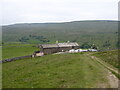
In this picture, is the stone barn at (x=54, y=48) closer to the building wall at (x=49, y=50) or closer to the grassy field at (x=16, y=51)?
the building wall at (x=49, y=50)

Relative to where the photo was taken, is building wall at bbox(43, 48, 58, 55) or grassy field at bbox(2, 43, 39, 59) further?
grassy field at bbox(2, 43, 39, 59)

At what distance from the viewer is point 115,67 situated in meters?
36.1

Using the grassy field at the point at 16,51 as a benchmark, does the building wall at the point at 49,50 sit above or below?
above

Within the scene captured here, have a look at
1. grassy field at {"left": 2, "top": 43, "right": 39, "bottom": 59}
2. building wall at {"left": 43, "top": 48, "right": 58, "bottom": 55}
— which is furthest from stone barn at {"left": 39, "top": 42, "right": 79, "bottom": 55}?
grassy field at {"left": 2, "top": 43, "right": 39, "bottom": 59}

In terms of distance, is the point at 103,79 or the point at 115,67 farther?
the point at 115,67

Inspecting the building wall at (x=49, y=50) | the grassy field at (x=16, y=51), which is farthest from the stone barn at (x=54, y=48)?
the grassy field at (x=16, y=51)

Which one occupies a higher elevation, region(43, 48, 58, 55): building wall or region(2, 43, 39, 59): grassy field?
region(43, 48, 58, 55): building wall

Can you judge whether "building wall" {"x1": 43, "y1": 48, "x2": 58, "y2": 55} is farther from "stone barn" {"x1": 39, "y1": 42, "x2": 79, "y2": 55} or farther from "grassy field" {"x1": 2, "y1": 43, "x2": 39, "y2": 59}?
"grassy field" {"x1": 2, "y1": 43, "x2": 39, "y2": 59}

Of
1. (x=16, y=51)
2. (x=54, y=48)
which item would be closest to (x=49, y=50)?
(x=54, y=48)

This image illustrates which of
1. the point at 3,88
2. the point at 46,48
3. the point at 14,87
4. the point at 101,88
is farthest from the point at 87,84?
the point at 46,48

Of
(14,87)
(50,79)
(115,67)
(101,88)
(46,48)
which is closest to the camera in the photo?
(101,88)

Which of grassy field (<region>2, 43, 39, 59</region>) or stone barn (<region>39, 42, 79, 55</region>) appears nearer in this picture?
stone barn (<region>39, 42, 79, 55</region>)

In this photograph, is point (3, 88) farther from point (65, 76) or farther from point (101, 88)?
point (101, 88)

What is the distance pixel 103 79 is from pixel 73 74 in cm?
524
